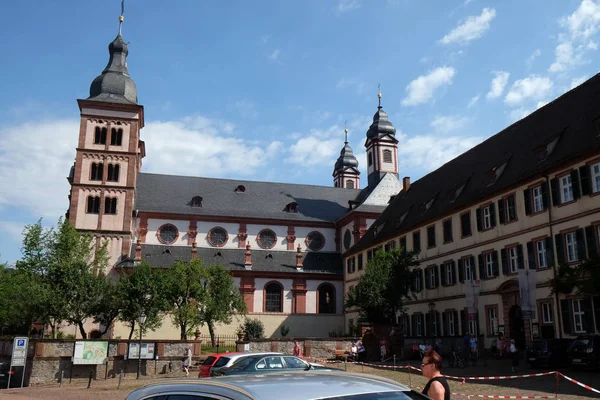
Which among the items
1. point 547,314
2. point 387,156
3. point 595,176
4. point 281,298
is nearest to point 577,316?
point 547,314

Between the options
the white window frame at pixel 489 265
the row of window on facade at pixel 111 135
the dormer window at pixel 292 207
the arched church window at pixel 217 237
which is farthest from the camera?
the dormer window at pixel 292 207

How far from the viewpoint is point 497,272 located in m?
31.4

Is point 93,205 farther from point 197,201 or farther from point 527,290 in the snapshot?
point 527,290

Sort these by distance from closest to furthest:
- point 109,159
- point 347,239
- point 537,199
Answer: point 537,199 < point 109,159 < point 347,239

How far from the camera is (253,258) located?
53750 mm

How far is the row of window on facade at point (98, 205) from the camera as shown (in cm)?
4938

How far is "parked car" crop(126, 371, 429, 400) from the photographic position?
11.3 ft

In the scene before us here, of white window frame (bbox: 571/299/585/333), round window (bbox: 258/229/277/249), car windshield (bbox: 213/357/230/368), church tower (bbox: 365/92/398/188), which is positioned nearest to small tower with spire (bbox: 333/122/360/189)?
church tower (bbox: 365/92/398/188)

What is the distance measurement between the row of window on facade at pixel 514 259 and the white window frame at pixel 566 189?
5.17ft

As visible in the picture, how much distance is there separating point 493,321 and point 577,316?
647cm

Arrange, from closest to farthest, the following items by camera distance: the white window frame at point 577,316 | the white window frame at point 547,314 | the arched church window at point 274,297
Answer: the white window frame at point 577,316 → the white window frame at point 547,314 → the arched church window at point 274,297

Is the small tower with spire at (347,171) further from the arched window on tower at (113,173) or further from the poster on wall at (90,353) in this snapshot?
the poster on wall at (90,353)

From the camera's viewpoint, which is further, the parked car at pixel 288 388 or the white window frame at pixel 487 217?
the white window frame at pixel 487 217

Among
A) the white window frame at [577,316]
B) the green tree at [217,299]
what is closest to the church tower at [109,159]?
the green tree at [217,299]
